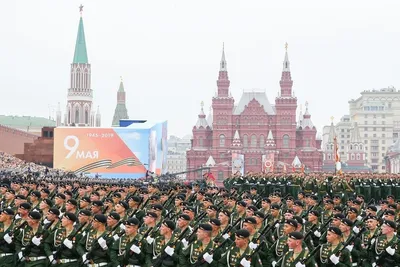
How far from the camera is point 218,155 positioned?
99.4 meters

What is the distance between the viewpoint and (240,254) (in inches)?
385

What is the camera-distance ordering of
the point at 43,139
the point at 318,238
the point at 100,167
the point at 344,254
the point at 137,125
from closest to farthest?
the point at 344,254 → the point at 318,238 → the point at 100,167 → the point at 137,125 → the point at 43,139

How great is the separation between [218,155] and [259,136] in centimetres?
621

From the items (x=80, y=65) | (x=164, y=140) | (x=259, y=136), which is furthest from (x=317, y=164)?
(x=80, y=65)

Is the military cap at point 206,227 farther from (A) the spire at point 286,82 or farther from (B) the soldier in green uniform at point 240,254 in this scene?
(A) the spire at point 286,82

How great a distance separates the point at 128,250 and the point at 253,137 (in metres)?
90.6

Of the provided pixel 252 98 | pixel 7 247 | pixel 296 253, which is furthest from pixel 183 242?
pixel 252 98

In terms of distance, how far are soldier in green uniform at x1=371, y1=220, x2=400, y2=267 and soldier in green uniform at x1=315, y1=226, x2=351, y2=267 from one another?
1076mm

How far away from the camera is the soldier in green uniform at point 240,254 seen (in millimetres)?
9742

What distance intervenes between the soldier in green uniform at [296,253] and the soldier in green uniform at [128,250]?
2.01 metres

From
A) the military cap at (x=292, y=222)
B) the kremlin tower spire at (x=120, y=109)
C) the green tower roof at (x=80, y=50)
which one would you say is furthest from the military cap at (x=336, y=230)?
the kremlin tower spire at (x=120, y=109)

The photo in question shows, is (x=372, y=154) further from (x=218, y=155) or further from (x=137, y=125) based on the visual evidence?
(x=137, y=125)

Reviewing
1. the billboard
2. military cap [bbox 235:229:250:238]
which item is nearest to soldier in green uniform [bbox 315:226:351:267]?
military cap [bbox 235:229:250:238]

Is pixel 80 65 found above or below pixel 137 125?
above
